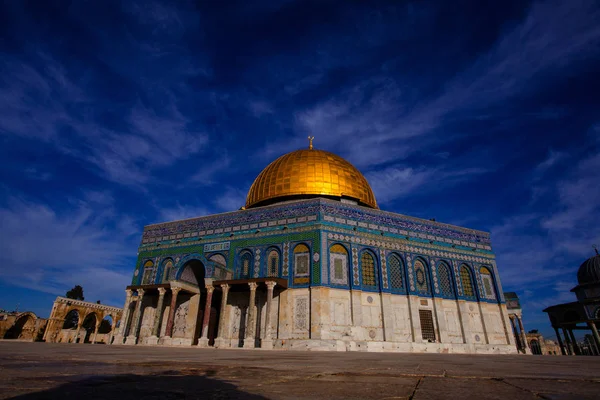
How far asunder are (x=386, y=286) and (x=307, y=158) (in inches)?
387

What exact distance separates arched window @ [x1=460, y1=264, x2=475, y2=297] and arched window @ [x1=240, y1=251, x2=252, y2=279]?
41.7 feet

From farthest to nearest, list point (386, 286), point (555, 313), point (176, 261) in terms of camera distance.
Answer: point (555, 313)
point (176, 261)
point (386, 286)

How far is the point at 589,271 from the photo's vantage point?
30.3 meters

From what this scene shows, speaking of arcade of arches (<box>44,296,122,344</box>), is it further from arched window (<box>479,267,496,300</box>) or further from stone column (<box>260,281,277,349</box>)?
arched window (<box>479,267,496,300</box>)

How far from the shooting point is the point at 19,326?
27547 mm

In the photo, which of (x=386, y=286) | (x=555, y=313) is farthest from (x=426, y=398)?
(x=555, y=313)

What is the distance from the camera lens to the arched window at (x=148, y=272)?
69.8ft

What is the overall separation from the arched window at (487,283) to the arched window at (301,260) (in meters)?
11.6

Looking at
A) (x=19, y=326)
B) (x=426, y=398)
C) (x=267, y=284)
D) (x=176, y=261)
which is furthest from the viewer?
(x=19, y=326)

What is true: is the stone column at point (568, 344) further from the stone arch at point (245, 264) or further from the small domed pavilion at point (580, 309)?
the stone arch at point (245, 264)

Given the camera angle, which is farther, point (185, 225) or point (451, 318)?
point (185, 225)

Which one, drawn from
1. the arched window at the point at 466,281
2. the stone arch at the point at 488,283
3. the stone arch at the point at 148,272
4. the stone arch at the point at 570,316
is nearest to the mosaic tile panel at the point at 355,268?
the arched window at the point at 466,281

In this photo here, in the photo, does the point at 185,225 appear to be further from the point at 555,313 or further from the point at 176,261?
the point at 555,313

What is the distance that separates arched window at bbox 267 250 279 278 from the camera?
18.4 m
